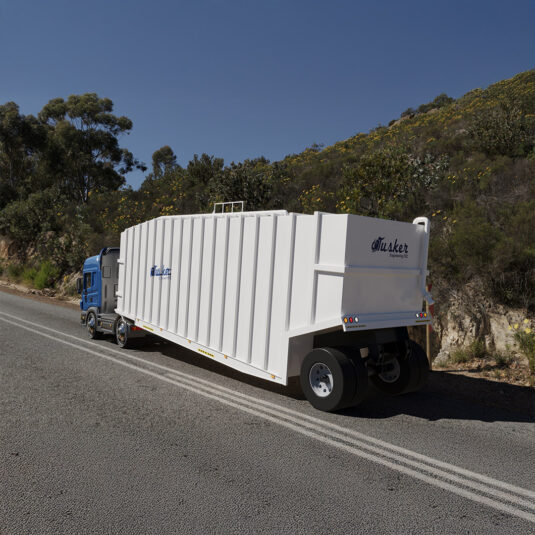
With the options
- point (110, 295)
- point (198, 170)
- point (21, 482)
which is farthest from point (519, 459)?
point (198, 170)

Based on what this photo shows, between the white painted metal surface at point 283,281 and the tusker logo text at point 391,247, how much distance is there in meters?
0.01

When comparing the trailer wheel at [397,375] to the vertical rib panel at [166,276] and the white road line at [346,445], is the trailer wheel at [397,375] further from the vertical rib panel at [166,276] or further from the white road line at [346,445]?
the vertical rib panel at [166,276]

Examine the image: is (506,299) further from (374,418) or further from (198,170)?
(198,170)

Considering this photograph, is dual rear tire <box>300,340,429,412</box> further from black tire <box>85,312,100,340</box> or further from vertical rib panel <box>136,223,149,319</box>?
black tire <box>85,312,100,340</box>

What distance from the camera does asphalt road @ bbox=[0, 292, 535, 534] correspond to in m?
3.50

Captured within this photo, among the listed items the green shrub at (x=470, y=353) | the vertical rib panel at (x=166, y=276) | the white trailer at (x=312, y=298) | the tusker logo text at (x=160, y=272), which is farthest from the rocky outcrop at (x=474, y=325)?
the tusker logo text at (x=160, y=272)

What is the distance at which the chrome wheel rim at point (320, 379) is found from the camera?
5941mm

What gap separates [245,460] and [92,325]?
25.2 feet

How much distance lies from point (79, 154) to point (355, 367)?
116 feet

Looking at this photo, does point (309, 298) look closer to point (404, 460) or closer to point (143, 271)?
point (404, 460)

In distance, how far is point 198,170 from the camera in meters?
25.5

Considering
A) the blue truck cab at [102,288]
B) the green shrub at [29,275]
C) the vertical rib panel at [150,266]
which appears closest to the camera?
the vertical rib panel at [150,266]

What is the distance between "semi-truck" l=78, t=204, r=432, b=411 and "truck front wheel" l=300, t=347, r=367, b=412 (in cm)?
1

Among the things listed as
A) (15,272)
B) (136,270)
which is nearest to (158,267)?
(136,270)
